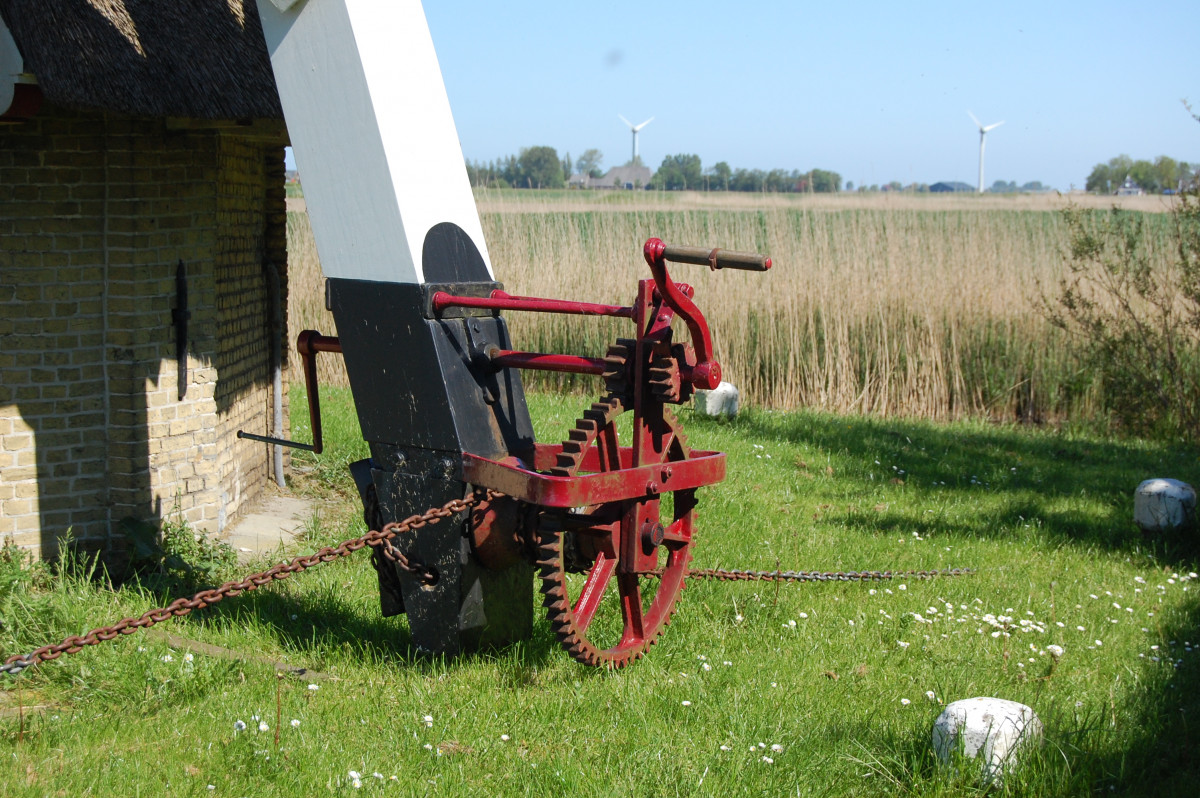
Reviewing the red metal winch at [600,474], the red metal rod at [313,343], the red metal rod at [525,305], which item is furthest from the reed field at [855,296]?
the red metal rod at [525,305]

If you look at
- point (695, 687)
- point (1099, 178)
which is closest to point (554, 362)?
point (695, 687)

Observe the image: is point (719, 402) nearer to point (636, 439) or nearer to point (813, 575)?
point (813, 575)

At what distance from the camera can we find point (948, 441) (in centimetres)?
966

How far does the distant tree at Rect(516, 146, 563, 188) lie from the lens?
16094mm

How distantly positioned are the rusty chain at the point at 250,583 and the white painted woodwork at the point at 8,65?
2525 millimetres

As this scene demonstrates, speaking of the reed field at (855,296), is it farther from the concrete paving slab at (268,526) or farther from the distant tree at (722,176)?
the concrete paving slab at (268,526)

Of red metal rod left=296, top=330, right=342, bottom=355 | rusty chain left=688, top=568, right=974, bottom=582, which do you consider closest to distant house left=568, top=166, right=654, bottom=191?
rusty chain left=688, top=568, right=974, bottom=582

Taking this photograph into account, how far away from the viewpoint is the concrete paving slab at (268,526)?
20.3ft

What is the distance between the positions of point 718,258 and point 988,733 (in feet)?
5.41

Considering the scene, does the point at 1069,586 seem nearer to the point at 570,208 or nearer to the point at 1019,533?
the point at 1019,533

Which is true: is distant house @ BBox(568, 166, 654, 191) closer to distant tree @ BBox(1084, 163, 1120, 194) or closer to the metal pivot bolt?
distant tree @ BBox(1084, 163, 1120, 194)

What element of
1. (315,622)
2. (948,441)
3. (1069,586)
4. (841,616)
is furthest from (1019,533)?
(315,622)

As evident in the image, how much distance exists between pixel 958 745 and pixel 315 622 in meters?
2.73

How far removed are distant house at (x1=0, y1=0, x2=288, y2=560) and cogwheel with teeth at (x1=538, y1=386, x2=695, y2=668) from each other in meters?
2.68
